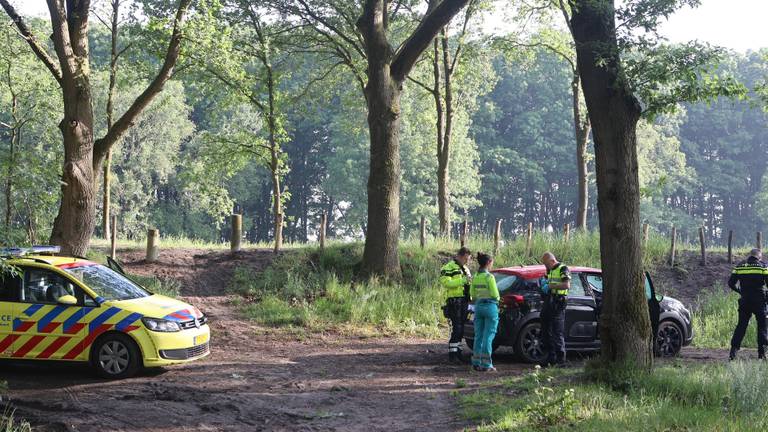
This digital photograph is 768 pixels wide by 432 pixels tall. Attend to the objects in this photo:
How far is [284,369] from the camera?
1223cm

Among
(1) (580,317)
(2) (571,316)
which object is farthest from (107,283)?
(1) (580,317)

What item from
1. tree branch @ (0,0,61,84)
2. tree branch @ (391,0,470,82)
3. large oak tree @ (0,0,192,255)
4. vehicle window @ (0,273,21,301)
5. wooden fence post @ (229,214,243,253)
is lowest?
vehicle window @ (0,273,21,301)

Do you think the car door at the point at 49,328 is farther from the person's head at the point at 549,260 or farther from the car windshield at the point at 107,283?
the person's head at the point at 549,260

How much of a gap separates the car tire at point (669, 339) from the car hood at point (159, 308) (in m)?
7.87

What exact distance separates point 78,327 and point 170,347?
1320mm

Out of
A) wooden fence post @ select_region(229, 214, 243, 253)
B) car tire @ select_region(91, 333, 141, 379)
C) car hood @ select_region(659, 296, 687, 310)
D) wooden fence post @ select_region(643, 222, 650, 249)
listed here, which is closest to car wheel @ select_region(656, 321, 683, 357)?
car hood @ select_region(659, 296, 687, 310)

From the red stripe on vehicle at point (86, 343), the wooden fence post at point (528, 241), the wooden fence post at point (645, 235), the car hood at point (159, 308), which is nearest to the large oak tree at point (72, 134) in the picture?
the car hood at point (159, 308)

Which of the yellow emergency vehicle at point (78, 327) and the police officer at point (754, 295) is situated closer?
the yellow emergency vehicle at point (78, 327)

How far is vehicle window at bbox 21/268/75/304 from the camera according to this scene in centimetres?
1104

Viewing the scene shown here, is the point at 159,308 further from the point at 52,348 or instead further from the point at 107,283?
the point at 52,348

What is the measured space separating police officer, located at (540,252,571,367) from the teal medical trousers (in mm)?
893

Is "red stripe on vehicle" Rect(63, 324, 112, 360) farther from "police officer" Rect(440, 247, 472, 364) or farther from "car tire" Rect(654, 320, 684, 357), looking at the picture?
"car tire" Rect(654, 320, 684, 357)

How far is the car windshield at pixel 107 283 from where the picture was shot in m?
11.4

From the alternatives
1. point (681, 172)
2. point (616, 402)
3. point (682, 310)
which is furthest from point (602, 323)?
point (681, 172)
